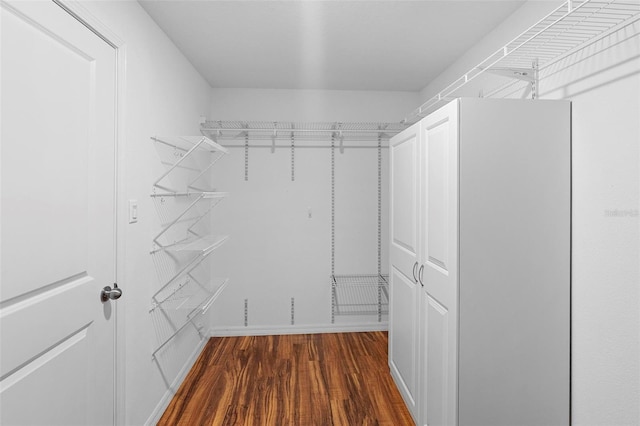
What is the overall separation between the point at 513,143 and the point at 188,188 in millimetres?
2250

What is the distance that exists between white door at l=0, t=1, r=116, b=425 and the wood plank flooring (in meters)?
0.76

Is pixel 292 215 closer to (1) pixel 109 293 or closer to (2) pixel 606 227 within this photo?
(1) pixel 109 293

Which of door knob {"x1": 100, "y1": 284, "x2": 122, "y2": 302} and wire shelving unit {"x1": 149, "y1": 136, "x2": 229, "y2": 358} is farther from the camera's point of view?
wire shelving unit {"x1": 149, "y1": 136, "x2": 229, "y2": 358}

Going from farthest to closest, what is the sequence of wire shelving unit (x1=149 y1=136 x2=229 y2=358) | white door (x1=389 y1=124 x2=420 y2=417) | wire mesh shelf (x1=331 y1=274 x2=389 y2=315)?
wire mesh shelf (x1=331 y1=274 x2=389 y2=315) → wire shelving unit (x1=149 y1=136 x2=229 y2=358) → white door (x1=389 y1=124 x2=420 y2=417)

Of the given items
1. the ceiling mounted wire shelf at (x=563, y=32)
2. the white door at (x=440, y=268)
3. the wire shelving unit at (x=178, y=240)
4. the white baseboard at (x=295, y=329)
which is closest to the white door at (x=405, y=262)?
the white door at (x=440, y=268)

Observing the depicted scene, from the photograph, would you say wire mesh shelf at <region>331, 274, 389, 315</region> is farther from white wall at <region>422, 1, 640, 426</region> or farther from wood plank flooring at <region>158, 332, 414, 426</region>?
white wall at <region>422, 1, 640, 426</region>

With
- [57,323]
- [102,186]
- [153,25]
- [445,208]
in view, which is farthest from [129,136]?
[445,208]

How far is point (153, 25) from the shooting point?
2100mm

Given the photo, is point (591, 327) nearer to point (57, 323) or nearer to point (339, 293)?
point (57, 323)

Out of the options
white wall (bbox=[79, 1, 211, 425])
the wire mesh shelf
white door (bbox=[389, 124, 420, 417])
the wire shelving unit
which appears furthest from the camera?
the wire mesh shelf

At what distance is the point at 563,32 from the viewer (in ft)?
4.50

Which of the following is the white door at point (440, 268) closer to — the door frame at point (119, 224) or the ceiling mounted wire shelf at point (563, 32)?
the ceiling mounted wire shelf at point (563, 32)

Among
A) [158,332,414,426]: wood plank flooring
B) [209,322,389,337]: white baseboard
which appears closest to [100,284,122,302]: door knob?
[158,332,414,426]: wood plank flooring

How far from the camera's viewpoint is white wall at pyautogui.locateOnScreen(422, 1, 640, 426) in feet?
4.22
